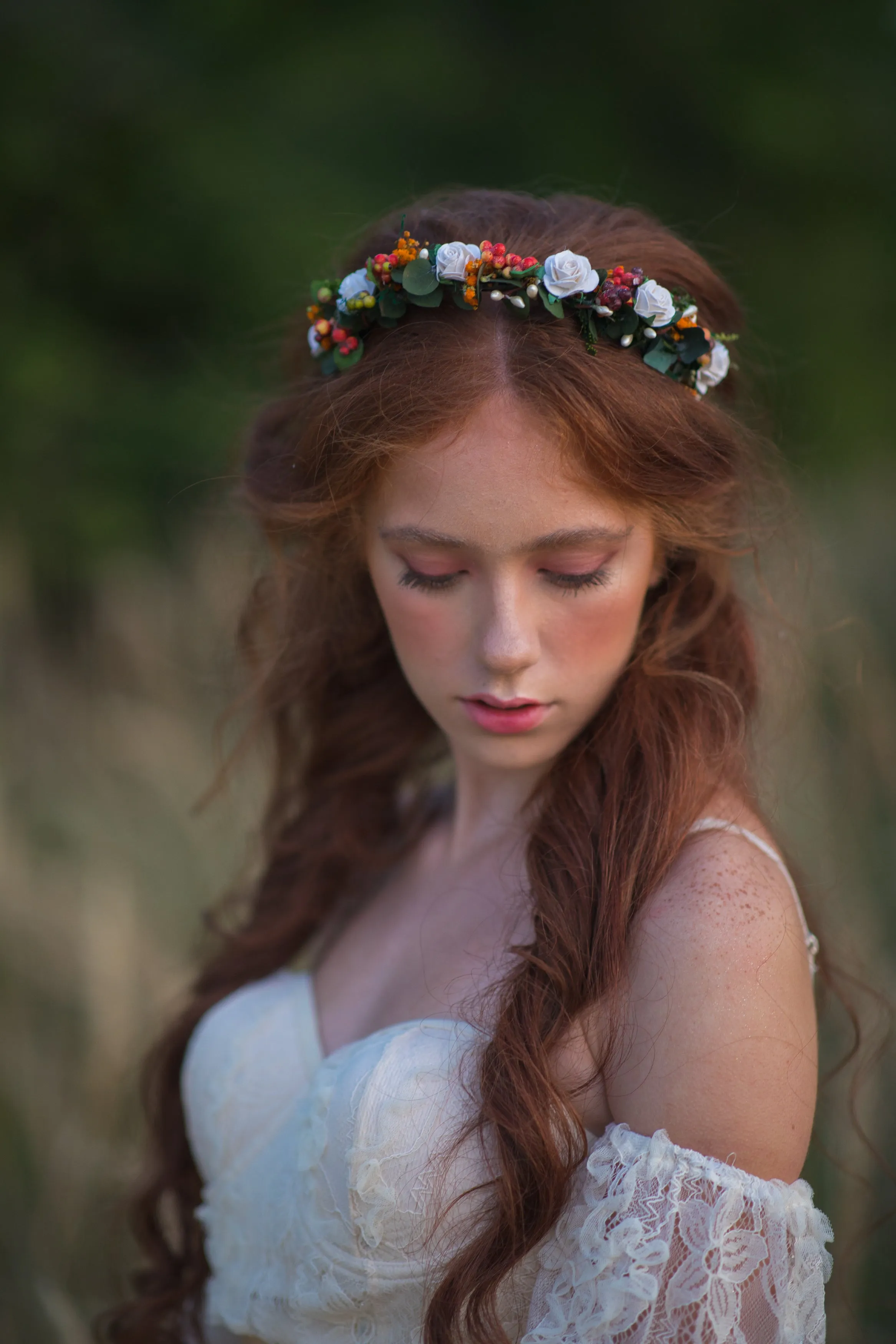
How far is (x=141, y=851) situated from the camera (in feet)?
10.5

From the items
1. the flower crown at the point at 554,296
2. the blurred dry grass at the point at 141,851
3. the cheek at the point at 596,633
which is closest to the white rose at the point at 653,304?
the flower crown at the point at 554,296

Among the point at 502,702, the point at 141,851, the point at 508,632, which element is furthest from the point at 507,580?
the point at 141,851

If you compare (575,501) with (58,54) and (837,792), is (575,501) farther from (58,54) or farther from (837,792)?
(58,54)

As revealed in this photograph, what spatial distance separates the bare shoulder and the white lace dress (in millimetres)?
35

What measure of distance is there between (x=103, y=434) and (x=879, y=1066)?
3.09 m

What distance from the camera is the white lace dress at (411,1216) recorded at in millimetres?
1191

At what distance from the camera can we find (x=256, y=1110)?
171 cm

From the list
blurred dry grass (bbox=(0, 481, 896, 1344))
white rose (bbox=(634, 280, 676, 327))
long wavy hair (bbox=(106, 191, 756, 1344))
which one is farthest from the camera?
blurred dry grass (bbox=(0, 481, 896, 1344))

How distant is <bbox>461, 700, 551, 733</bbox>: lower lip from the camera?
151cm

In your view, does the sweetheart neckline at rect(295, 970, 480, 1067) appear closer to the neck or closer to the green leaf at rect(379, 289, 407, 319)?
the neck

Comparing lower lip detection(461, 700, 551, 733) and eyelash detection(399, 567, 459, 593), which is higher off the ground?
eyelash detection(399, 567, 459, 593)

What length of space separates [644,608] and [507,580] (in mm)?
354

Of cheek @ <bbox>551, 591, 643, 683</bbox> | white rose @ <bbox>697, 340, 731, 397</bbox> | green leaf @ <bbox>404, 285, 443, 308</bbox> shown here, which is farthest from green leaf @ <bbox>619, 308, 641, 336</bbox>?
cheek @ <bbox>551, 591, 643, 683</bbox>

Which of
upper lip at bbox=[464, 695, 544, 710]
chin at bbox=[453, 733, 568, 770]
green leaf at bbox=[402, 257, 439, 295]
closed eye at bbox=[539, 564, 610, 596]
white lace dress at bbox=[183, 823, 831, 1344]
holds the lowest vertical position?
white lace dress at bbox=[183, 823, 831, 1344]
